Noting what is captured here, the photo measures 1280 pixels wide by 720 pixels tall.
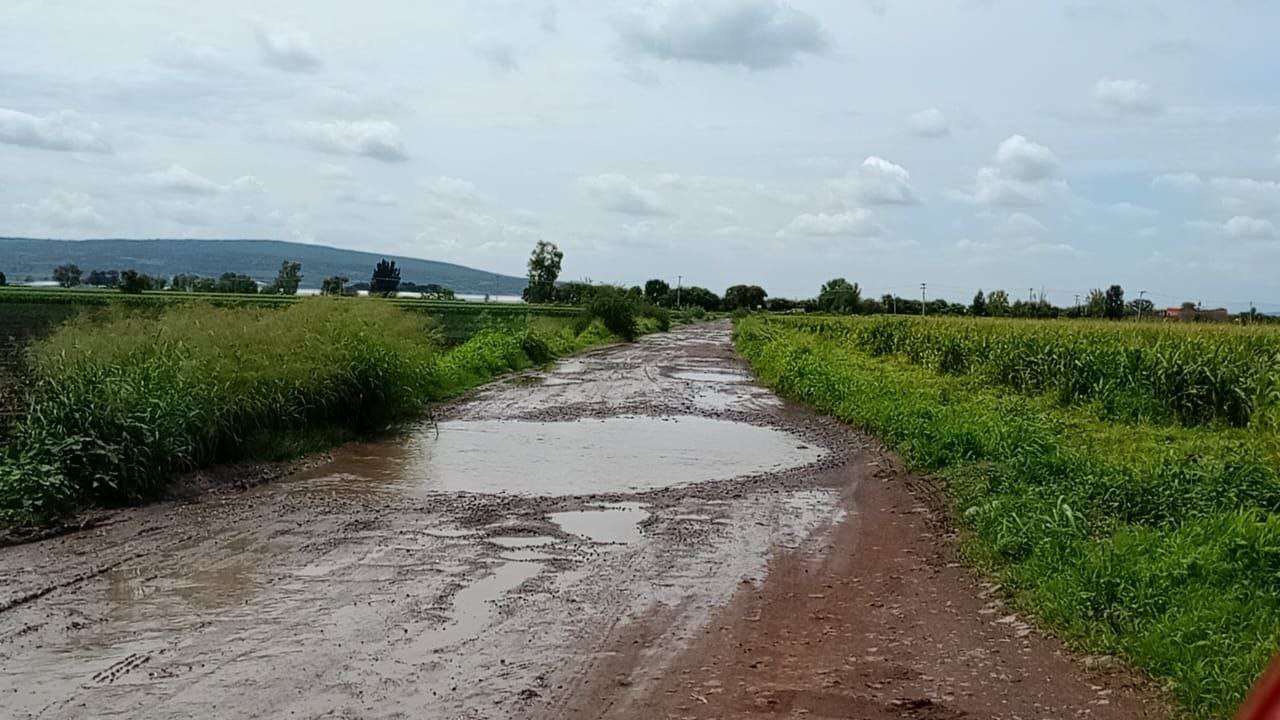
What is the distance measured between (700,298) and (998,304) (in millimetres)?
80957

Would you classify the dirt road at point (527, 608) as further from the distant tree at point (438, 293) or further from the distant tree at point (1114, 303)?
the distant tree at point (438, 293)

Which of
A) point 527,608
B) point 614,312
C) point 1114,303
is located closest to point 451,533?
point 527,608

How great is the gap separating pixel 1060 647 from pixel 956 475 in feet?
18.5

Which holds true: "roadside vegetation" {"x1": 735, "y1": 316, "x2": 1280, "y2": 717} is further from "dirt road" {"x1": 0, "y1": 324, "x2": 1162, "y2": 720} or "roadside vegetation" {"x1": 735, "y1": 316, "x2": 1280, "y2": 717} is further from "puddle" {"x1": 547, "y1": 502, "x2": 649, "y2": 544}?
"puddle" {"x1": 547, "y1": 502, "x2": 649, "y2": 544}

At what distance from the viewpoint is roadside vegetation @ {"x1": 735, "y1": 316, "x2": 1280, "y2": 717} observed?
20.2 feet

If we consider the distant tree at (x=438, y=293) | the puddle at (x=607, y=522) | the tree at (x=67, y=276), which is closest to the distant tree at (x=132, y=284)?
the tree at (x=67, y=276)

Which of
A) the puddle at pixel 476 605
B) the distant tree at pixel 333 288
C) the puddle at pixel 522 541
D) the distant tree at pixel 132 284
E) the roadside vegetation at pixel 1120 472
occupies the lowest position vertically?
the puddle at pixel 522 541

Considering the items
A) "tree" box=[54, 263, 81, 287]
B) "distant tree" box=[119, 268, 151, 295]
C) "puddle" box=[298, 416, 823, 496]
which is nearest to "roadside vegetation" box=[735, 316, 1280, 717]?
"puddle" box=[298, 416, 823, 496]

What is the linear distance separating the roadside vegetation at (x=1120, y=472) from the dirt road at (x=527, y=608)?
413 mm

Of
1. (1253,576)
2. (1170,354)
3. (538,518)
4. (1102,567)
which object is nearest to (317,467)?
(538,518)

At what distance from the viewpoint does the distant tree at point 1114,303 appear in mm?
53700

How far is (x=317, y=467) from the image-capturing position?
1348cm

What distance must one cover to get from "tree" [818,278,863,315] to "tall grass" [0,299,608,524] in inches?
3147

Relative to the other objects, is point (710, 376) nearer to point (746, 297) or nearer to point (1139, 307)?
point (1139, 307)
